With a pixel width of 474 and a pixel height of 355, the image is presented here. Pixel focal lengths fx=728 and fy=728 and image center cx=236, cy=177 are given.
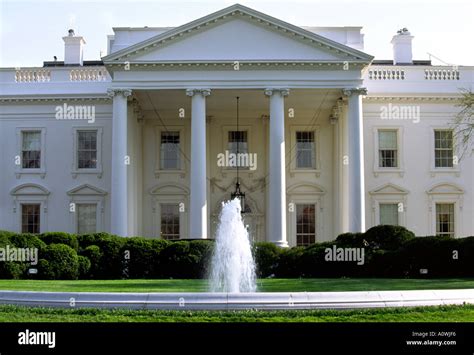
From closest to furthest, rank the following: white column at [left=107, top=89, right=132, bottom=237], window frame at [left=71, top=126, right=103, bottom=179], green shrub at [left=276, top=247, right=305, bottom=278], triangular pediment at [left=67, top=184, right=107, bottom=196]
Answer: green shrub at [left=276, top=247, right=305, bottom=278] → white column at [left=107, top=89, right=132, bottom=237] → triangular pediment at [left=67, top=184, right=107, bottom=196] → window frame at [left=71, top=126, right=103, bottom=179]

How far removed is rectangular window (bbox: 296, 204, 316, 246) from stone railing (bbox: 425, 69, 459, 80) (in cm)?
908

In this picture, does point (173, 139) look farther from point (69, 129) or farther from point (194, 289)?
point (194, 289)

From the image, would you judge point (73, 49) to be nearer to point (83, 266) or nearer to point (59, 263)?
point (83, 266)

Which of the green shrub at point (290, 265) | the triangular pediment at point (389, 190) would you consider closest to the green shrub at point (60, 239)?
the green shrub at point (290, 265)

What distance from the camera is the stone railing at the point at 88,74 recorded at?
124 ft

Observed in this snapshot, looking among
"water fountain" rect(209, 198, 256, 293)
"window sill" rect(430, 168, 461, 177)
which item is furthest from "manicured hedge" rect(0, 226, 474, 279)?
"window sill" rect(430, 168, 461, 177)

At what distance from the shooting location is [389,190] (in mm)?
37344

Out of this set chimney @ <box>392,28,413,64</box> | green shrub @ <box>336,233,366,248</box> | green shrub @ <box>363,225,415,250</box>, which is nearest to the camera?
green shrub @ <box>363,225,415,250</box>

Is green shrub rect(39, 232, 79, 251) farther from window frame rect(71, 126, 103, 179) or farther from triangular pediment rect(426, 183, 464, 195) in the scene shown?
triangular pediment rect(426, 183, 464, 195)

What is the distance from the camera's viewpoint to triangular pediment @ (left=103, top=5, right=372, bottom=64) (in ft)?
107

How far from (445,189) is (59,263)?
2090cm

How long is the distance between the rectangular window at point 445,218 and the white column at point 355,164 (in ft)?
22.7

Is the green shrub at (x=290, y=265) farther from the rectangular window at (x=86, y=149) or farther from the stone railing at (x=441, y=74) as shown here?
the stone railing at (x=441, y=74)

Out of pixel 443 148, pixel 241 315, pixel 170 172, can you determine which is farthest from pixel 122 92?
pixel 241 315
